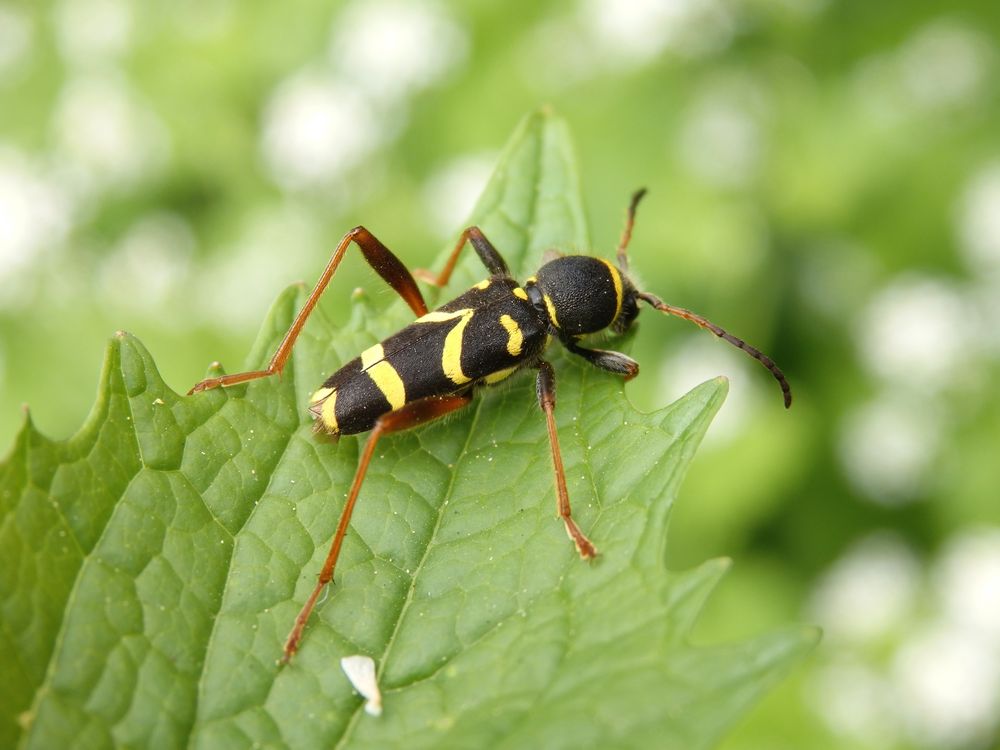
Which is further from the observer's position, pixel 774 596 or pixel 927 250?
pixel 927 250

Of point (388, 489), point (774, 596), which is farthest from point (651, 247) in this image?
point (388, 489)

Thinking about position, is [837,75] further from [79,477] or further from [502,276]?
[79,477]

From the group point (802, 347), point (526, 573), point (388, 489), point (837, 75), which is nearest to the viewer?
point (526, 573)

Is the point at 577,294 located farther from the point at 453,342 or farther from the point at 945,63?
the point at 945,63

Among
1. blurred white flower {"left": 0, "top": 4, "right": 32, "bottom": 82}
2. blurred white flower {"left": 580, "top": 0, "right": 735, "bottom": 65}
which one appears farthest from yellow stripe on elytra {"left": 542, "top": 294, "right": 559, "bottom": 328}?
blurred white flower {"left": 0, "top": 4, "right": 32, "bottom": 82}

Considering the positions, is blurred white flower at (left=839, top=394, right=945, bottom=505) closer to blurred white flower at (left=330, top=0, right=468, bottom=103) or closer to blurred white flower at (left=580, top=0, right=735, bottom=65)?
blurred white flower at (left=580, top=0, right=735, bottom=65)
